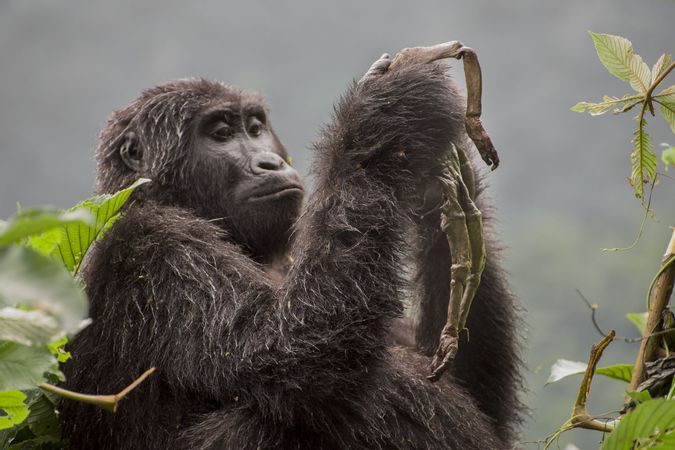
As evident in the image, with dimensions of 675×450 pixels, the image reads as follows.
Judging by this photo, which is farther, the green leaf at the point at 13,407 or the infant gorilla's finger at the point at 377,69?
the infant gorilla's finger at the point at 377,69

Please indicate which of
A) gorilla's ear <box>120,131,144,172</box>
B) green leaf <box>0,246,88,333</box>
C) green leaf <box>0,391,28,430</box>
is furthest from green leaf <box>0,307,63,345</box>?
gorilla's ear <box>120,131,144,172</box>

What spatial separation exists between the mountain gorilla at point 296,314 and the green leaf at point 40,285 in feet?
5.82

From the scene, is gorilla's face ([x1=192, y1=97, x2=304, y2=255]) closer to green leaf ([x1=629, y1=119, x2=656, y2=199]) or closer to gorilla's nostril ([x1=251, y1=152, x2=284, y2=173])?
gorilla's nostril ([x1=251, y1=152, x2=284, y2=173])

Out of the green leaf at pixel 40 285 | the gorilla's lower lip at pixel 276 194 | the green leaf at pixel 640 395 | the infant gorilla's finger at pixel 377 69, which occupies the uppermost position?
the infant gorilla's finger at pixel 377 69

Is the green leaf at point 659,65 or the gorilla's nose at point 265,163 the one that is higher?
the green leaf at point 659,65

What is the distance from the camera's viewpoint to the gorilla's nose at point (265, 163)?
371 centimetres

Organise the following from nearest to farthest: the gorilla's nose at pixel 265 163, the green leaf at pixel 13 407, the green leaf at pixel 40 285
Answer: the green leaf at pixel 40 285 < the green leaf at pixel 13 407 < the gorilla's nose at pixel 265 163

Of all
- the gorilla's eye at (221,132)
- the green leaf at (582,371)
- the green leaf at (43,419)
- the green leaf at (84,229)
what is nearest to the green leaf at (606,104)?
the green leaf at (582,371)

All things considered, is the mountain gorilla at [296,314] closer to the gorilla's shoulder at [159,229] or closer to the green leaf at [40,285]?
the gorilla's shoulder at [159,229]

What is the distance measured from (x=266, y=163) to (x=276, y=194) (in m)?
0.18

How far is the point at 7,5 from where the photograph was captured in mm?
31172

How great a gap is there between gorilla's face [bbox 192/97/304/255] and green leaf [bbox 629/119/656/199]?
162cm

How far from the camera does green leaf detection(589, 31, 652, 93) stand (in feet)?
7.40

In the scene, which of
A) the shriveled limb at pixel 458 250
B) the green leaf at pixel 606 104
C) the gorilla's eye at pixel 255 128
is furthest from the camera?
the gorilla's eye at pixel 255 128
